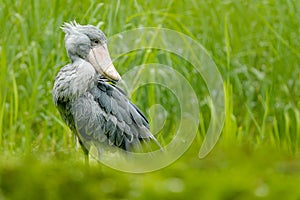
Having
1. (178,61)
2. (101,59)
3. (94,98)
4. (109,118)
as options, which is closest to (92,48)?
(101,59)

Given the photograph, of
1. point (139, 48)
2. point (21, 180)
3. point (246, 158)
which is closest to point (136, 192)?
point (21, 180)

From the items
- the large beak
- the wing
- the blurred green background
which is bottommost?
the wing

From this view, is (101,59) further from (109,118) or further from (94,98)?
(109,118)

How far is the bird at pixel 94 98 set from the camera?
4316mm

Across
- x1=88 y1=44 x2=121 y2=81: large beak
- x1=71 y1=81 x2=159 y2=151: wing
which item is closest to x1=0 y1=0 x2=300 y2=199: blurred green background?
x1=71 y1=81 x2=159 y2=151: wing

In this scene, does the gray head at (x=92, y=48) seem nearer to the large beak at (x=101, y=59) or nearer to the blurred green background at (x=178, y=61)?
the large beak at (x=101, y=59)

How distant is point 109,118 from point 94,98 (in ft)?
0.42

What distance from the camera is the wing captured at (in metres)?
4.38

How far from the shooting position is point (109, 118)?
4.43 meters

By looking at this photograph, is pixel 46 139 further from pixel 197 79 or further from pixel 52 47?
pixel 197 79

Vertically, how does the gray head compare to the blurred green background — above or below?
below

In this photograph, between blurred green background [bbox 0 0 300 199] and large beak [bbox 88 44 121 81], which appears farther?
blurred green background [bbox 0 0 300 199]

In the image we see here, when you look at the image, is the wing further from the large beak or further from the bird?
the large beak

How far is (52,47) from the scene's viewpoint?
6395 mm
